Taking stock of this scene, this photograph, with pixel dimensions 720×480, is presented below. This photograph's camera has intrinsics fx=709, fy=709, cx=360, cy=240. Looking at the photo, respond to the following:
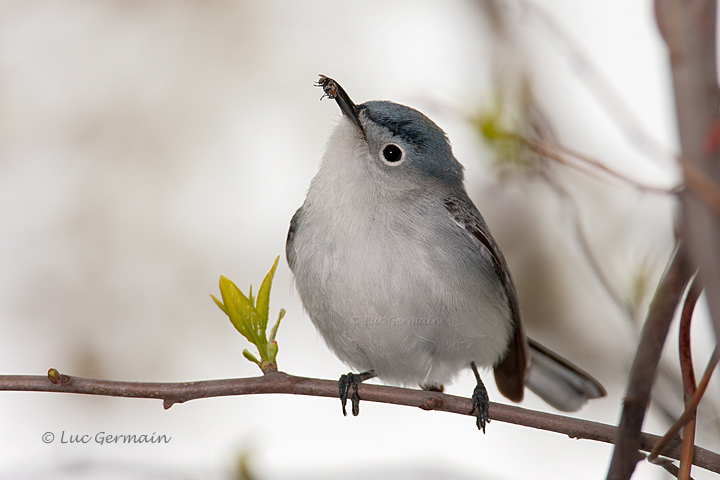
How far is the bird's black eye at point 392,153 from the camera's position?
2623 mm

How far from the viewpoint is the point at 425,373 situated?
9.77 feet

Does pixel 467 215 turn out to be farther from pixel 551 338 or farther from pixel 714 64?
pixel 714 64

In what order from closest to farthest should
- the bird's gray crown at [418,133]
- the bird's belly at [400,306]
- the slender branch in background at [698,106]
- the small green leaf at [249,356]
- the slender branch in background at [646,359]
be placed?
the slender branch in background at [698,106] < the slender branch in background at [646,359] < the small green leaf at [249,356] < the bird's belly at [400,306] < the bird's gray crown at [418,133]


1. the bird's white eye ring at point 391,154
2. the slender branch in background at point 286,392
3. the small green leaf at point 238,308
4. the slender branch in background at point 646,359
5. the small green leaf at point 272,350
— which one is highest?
the bird's white eye ring at point 391,154

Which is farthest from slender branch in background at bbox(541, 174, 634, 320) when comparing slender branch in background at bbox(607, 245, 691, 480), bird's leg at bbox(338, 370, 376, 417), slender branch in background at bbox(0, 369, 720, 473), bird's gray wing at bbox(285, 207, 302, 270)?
bird's gray wing at bbox(285, 207, 302, 270)

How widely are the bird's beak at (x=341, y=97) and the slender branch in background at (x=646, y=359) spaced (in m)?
1.61

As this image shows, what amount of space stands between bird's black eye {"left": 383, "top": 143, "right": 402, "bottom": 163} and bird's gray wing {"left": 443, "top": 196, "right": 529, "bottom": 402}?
263 millimetres

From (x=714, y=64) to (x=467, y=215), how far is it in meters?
2.16

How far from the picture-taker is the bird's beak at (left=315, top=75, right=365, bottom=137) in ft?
7.39

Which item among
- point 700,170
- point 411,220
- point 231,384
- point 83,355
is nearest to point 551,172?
point 411,220

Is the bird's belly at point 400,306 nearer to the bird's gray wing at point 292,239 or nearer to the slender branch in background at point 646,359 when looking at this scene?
the bird's gray wing at point 292,239

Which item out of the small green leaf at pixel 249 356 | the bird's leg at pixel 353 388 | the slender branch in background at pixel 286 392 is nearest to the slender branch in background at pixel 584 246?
the slender branch in background at pixel 286 392

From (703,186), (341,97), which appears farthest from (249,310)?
(703,186)

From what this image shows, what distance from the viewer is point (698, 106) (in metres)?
0.57
